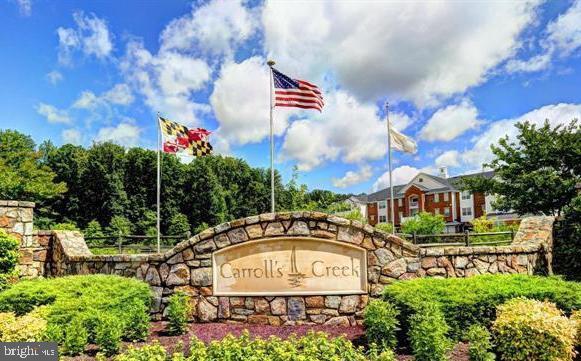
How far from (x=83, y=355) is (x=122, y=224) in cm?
3173

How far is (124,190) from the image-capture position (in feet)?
132

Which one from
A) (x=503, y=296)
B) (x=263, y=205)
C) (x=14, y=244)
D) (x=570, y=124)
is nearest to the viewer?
(x=503, y=296)

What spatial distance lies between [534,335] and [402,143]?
13.9m

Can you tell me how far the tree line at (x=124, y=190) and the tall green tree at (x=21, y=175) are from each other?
0.10 meters

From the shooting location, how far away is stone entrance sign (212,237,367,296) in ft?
23.3

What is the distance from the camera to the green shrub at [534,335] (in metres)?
4.66

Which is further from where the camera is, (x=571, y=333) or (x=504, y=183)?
(x=504, y=183)

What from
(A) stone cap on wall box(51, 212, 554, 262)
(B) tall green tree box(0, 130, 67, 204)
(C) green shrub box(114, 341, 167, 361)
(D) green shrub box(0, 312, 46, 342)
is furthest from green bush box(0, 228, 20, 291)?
(B) tall green tree box(0, 130, 67, 204)

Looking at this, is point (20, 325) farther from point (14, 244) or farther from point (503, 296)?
point (503, 296)

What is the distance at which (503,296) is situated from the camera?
570cm

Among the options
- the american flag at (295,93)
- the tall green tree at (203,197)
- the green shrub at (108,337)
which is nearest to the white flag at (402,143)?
the american flag at (295,93)

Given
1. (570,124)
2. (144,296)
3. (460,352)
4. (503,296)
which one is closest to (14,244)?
(144,296)

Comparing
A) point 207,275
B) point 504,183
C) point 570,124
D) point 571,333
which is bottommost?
point 571,333

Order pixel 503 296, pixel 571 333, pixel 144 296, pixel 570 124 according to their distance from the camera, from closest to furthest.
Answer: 1. pixel 571 333
2. pixel 503 296
3. pixel 144 296
4. pixel 570 124
